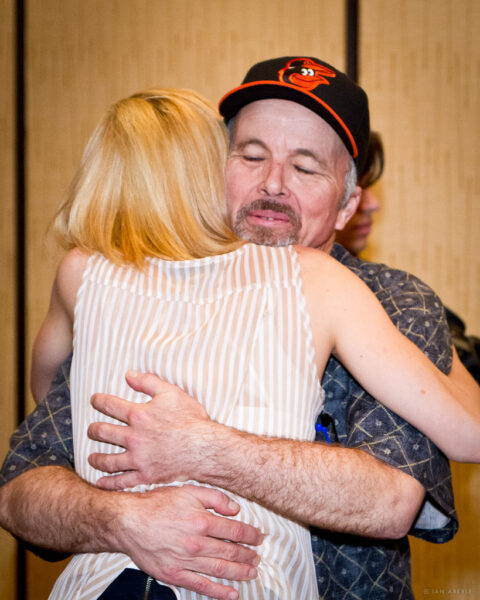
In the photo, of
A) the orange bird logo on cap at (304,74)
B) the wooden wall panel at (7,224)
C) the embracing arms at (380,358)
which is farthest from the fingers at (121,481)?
the wooden wall panel at (7,224)

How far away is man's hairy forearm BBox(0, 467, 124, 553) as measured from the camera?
989 millimetres

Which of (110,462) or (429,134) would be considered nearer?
(110,462)

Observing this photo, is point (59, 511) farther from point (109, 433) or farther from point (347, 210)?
A: point (347, 210)

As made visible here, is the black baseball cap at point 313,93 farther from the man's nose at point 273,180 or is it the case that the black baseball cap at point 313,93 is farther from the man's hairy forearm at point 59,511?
the man's hairy forearm at point 59,511

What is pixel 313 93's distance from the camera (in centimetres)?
141

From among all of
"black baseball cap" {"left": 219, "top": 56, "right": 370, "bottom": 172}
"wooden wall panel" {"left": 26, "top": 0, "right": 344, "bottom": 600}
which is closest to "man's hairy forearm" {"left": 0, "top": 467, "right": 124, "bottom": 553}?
"black baseball cap" {"left": 219, "top": 56, "right": 370, "bottom": 172}

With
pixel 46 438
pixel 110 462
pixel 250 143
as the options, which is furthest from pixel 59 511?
pixel 250 143

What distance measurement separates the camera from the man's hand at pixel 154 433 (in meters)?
0.98

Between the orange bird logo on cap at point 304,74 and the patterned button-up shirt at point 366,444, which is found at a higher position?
the orange bird logo on cap at point 304,74

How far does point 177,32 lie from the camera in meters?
2.66

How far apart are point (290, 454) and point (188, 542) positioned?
0.21 m

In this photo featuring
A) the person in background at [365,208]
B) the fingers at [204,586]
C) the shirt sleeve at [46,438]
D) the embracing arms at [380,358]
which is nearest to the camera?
the fingers at [204,586]

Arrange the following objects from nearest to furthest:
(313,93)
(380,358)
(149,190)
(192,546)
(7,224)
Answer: (192,546), (380,358), (149,190), (313,93), (7,224)

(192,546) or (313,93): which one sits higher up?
(313,93)
